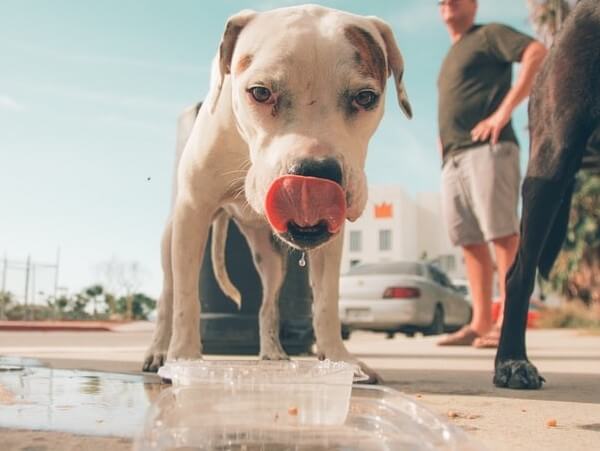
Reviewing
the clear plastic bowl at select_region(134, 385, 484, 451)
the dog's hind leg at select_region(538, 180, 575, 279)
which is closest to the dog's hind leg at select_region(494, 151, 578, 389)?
the dog's hind leg at select_region(538, 180, 575, 279)

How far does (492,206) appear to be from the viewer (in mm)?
5172

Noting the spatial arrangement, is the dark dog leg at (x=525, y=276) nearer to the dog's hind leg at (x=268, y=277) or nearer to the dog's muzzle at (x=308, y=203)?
the dog's muzzle at (x=308, y=203)

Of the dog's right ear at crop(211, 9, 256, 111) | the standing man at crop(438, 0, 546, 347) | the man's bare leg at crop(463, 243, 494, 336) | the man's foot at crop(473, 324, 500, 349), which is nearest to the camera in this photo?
the dog's right ear at crop(211, 9, 256, 111)

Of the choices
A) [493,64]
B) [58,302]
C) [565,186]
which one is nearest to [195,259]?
[565,186]

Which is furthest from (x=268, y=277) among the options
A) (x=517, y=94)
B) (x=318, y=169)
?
(x=517, y=94)

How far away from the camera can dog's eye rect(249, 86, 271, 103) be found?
2.35 meters

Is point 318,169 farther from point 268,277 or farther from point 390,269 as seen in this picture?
point 390,269

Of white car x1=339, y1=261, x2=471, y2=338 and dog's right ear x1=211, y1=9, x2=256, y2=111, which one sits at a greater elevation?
dog's right ear x1=211, y1=9, x2=256, y2=111

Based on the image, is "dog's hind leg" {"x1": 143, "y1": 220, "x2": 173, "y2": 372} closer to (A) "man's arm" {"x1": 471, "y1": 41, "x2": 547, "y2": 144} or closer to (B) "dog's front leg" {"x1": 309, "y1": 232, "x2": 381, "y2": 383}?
(B) "dog's front leg" {"x1": 309, "y1": 232, "x2": 381, "y2": 383}

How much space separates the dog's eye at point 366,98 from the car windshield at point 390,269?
909cm

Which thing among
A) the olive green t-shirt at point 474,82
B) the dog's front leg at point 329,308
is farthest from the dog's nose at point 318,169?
the olive green t-shirt at point 474,82

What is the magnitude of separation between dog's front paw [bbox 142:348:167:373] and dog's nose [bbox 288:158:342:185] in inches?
63.7

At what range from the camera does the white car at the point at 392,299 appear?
10.7 metres

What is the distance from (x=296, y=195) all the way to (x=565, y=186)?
1.29 m
